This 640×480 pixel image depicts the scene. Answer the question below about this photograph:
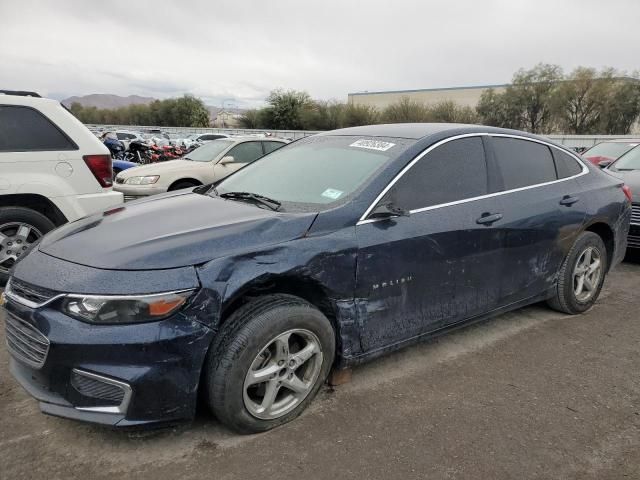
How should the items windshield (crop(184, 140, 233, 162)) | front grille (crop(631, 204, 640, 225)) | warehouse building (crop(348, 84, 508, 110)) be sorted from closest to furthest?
front grille (crop(631, 204, 640, 225)) → windshield (crop(184, 140, 233, 162)) → warehouse building (crop(348, 84, 508, 110))

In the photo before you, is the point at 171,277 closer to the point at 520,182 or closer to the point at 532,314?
the point at 520,182

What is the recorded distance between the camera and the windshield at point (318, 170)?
10.2 feet

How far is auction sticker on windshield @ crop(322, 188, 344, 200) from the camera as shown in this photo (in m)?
3.03

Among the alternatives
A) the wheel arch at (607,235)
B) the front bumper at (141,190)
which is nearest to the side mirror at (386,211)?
the wheel arch at (607,235)

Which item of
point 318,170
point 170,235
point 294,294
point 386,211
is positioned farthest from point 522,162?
point 170,235

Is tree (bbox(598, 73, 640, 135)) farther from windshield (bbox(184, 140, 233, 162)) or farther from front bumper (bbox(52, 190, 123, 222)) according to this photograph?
front bumper (bbox(52, 190, 123, 222))

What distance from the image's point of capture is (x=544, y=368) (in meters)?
3.48

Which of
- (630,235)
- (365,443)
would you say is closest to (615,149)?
(630,235)

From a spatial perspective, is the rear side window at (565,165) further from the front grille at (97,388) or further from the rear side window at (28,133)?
the rear side window at (28,133)

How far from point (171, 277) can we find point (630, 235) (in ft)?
18.9

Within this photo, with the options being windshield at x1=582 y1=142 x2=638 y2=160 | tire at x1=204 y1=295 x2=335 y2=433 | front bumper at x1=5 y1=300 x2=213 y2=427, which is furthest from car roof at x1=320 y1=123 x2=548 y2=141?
windshield at x1=582 y1=142 x2=638 y2=160

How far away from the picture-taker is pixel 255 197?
10.5 ft

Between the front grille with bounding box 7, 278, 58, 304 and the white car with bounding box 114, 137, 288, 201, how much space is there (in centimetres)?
566

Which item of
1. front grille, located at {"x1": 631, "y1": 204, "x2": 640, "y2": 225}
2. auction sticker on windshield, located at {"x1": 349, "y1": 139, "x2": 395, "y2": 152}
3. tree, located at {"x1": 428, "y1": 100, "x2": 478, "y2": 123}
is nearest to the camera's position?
auction sticker on windshield, located at {"x1": 349, "y1": 139, "x2": 395, "y2": 152}
